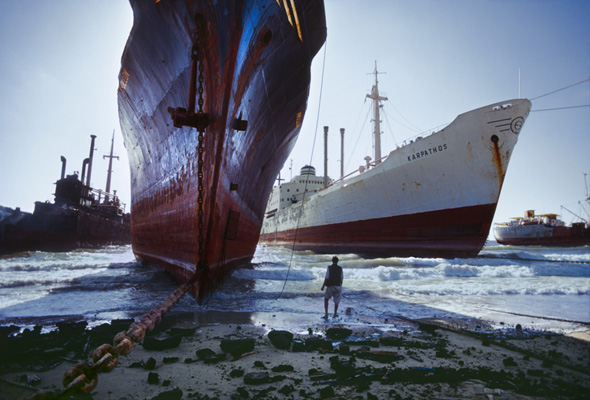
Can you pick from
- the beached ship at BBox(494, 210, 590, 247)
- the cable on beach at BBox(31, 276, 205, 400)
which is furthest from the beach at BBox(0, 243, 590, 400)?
the beached ship at BBox(494, 210, 590, 247)

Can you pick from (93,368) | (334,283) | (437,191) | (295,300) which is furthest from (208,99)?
(437,191)

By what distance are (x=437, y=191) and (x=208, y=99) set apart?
458 inches

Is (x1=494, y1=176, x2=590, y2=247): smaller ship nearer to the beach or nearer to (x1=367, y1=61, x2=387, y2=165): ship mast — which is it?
(x1=367, y1=61, x2=387, y2=165): ship mast

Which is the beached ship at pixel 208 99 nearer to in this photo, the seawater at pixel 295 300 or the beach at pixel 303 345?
the seawater at pixel 295 300

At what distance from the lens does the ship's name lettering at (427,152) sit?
538 inches

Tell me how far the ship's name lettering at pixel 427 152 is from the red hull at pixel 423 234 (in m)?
2.59

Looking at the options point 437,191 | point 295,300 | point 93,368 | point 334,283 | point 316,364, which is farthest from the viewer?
point 437,191


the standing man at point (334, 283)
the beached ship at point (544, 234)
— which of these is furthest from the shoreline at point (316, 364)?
the beached ship at point (544, 234)

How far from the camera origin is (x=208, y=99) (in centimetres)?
529

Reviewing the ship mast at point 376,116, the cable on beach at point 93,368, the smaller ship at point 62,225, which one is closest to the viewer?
the cable on beach at point 93,368

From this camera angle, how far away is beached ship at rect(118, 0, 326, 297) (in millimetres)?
4898

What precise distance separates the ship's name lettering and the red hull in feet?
8.48

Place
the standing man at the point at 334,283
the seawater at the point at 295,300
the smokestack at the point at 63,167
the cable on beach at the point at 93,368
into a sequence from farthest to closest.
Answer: the smokestack at the point at 63,167 < the standing man at the point at 334,283 < the seawater at the point at 295,300 < the cable on beach at the point at 93,368

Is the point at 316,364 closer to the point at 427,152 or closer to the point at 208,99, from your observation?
the point at 208,99
